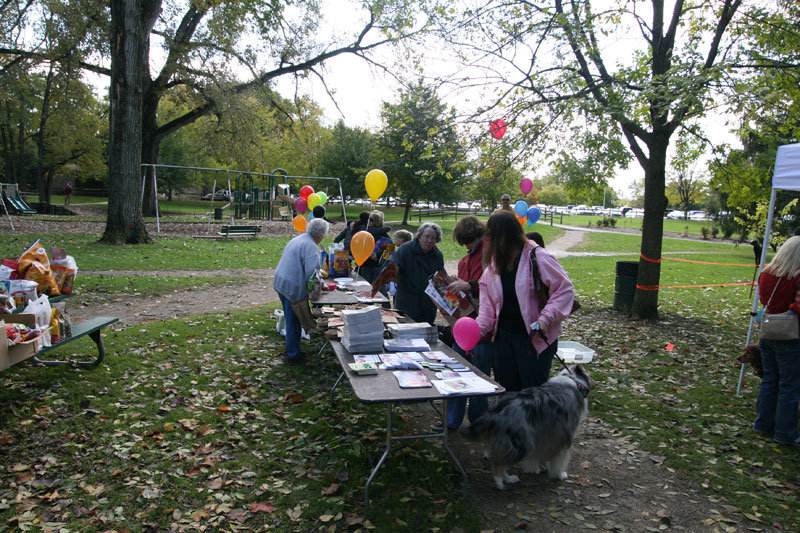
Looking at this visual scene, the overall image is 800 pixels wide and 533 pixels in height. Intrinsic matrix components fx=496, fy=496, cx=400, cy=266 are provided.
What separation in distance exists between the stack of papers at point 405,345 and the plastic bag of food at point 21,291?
137 inches

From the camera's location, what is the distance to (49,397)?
4.77 m

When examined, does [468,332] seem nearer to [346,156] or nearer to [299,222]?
[299,222]

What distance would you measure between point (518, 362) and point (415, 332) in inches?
42.4

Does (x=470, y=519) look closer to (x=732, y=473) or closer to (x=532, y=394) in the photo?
(x=532, y=394)

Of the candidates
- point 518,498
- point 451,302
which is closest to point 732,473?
point 518,498

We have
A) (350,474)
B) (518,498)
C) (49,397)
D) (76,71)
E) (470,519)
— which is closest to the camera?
(470,519)

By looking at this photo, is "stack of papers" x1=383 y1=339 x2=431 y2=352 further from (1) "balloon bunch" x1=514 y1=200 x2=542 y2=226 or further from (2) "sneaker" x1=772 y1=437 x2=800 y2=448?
(1) "balloon bunch" x1=514 y1=200 x2=542 y2=226

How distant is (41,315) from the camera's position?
4.54m

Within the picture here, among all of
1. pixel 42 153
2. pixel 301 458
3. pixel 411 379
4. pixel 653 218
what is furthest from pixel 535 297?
pixel 42 153

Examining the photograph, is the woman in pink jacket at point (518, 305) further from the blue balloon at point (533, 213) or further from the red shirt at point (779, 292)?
the blue balloon at point (533, 213)

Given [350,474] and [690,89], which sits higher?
[690,89]

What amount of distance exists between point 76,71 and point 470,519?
2197cm

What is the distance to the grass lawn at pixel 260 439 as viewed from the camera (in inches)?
135

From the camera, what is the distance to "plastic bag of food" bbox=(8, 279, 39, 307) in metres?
4.73
